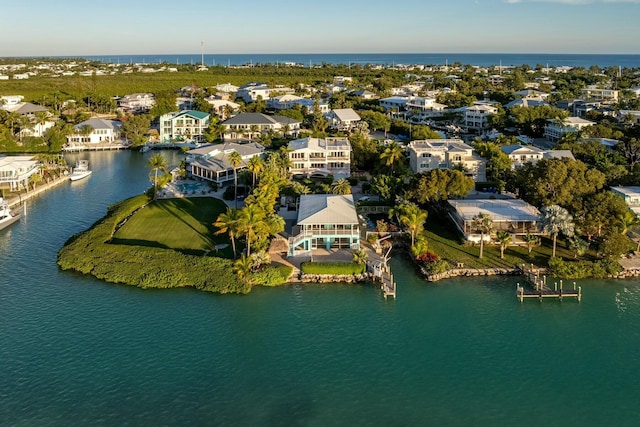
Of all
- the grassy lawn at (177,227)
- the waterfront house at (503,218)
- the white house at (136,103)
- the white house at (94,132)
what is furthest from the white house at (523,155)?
the white house at (136,103)

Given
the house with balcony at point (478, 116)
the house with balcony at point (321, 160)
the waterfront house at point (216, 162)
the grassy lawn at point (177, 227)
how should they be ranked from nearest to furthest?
the grassy lawn at point (177, 227) → the waterfront house at point (216, 162) → the house with balcony at point (321, 160) → the house with balcony at point (478, 116)

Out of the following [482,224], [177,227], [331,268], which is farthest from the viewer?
[177,227]

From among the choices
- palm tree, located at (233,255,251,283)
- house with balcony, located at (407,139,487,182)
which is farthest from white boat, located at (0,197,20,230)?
house with balcony, located at (407,139,487,182)

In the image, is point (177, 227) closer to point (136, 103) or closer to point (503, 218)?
point (503, 218)

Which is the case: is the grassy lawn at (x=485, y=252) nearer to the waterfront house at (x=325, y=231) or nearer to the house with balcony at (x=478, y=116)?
the waterfront house at (x=325, y=231)

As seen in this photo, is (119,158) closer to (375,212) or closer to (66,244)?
(66,244)

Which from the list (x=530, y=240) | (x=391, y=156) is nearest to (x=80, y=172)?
(x=391, y=156)

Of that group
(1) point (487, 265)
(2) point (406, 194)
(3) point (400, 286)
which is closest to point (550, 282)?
(1) point (487, 265)
